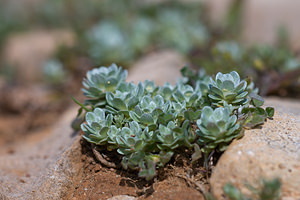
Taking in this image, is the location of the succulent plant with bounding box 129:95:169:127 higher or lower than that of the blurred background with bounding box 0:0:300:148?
lower

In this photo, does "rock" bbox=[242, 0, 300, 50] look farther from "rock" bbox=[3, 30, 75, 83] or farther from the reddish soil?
the reddish soil

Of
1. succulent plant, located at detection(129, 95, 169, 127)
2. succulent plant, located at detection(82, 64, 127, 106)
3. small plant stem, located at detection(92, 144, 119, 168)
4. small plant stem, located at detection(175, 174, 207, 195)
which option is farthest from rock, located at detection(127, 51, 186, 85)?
small plant stem, located at detection(175, 174, 207, 195)

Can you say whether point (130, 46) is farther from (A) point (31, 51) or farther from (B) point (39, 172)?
(B) point (39, 172)

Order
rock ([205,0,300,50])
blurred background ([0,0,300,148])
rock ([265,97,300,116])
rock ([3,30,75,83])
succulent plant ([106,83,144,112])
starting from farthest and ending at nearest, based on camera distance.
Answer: rock ([3,30,75,83])
rock ([205,0,300,50])
blurred background ([0,0,300,148])
rock ([265,97,300,116])
succulent plant ([106,83,144,112])

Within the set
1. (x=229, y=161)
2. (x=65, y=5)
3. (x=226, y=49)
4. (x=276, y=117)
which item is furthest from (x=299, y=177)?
(x=65, y=5)

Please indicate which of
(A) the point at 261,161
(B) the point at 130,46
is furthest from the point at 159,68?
(A) the point at 261,161

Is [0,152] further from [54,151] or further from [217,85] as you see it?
[217,85]

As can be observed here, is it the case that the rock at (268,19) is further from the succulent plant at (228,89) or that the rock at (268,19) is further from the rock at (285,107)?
the succulent plant at (228,89)
